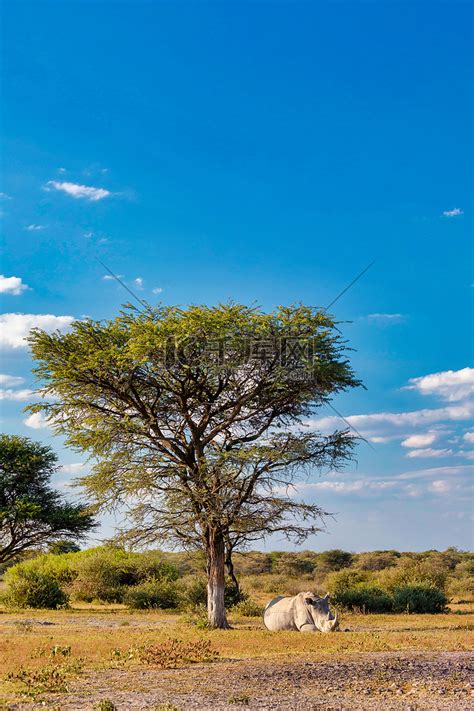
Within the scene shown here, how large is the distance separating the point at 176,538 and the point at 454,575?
125ft

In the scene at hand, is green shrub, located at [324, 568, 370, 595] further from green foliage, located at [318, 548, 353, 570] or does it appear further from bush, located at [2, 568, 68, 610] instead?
green foliage, located at [318, 548, 353, 570]

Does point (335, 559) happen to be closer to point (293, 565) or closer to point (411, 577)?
point (293, 565)

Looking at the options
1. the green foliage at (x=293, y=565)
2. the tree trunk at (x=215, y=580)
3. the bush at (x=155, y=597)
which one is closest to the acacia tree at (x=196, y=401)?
the tree trunk at (x=215, y=580)

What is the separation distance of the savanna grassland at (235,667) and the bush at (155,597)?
29.0 feet

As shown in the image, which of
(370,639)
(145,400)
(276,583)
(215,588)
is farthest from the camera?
(276,583)

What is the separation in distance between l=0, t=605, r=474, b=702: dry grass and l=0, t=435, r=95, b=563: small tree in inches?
394

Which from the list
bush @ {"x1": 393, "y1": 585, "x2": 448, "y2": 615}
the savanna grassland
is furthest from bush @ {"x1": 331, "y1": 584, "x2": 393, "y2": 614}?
the savanna grassland

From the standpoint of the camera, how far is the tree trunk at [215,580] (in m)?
22.8

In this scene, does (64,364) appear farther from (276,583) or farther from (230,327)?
(276,583)

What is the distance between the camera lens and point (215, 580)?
76.6 feet

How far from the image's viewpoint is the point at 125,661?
46.2 ft

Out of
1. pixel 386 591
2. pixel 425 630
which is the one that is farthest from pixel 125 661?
pixel 386 591

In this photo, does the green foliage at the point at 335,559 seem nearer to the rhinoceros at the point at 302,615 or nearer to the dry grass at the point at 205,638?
the dry grass at the point at 205,638

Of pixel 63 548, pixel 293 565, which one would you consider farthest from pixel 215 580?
pixel 293 565
